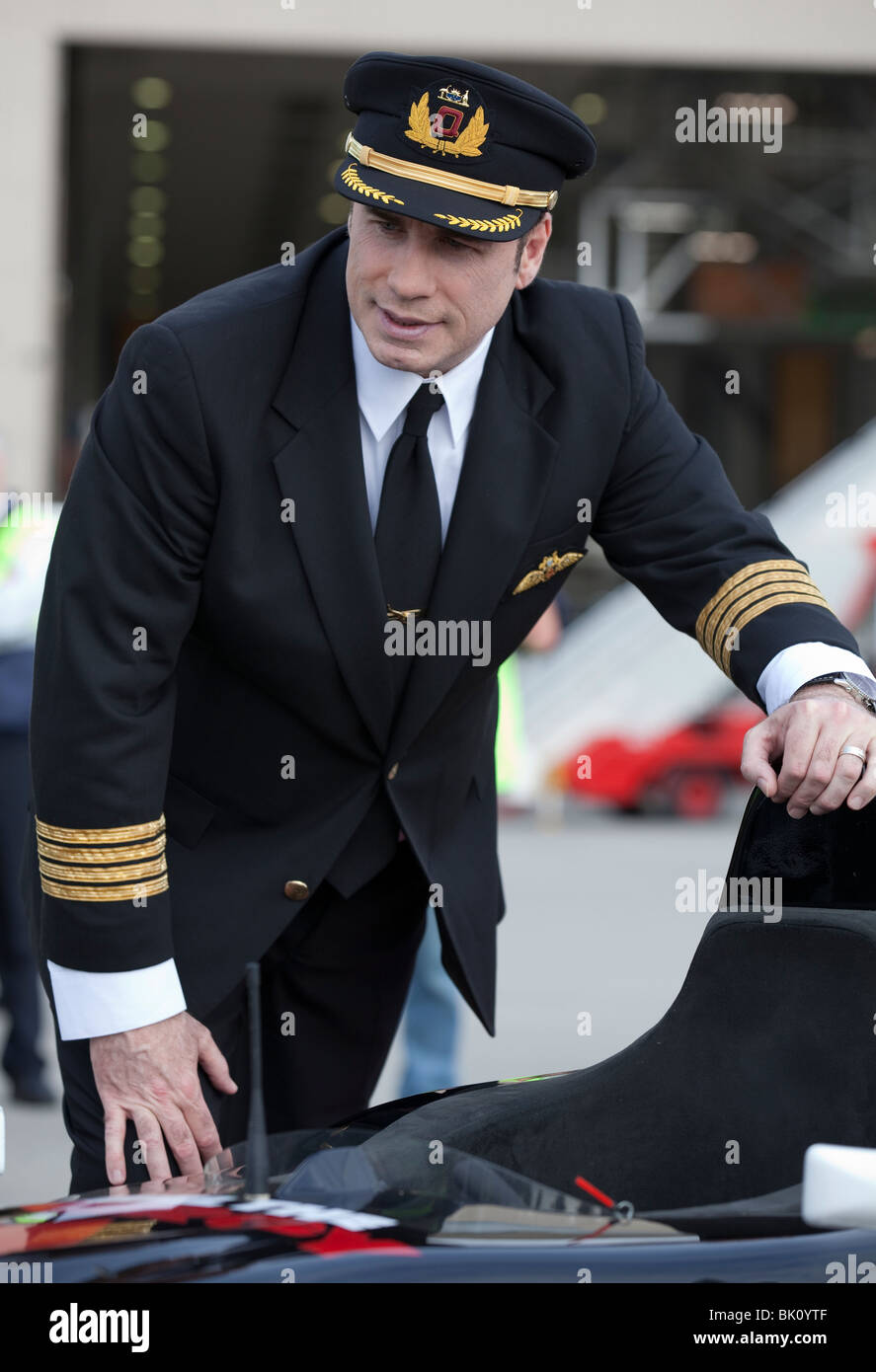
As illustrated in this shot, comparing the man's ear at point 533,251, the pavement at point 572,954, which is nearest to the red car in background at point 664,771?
the pavement at point 572,954

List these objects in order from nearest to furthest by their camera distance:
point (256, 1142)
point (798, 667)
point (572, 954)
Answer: point (256, 1142), point (798, 667), point (572, 954)

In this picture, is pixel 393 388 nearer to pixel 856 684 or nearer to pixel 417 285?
pixel 417 285

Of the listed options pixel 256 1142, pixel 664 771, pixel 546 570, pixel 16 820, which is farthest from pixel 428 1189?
pixel 664 771

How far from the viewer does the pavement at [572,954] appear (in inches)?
177

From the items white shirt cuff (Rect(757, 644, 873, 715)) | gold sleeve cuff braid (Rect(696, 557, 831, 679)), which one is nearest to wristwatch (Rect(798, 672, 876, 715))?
white shirt cuff (Rect(757, 644, 873, 715))

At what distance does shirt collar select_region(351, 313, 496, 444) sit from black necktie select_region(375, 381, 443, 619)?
18mm

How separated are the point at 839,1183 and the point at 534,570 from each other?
910mm

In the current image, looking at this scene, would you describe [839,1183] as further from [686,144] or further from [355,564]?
[686,144]

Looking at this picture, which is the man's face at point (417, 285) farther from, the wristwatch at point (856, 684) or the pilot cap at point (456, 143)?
the wristwatch at point (856, 684)

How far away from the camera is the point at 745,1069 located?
182cm

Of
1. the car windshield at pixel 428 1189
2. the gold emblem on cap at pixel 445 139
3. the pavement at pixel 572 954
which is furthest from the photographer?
the pavement at pixel 572 954

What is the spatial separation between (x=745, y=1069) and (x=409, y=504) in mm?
715

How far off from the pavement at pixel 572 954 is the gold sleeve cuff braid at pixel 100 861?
1992mm

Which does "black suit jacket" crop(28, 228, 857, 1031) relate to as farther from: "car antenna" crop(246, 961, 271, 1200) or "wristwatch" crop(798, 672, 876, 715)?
"car antenna" crop(246, 961, 271, 1200)
